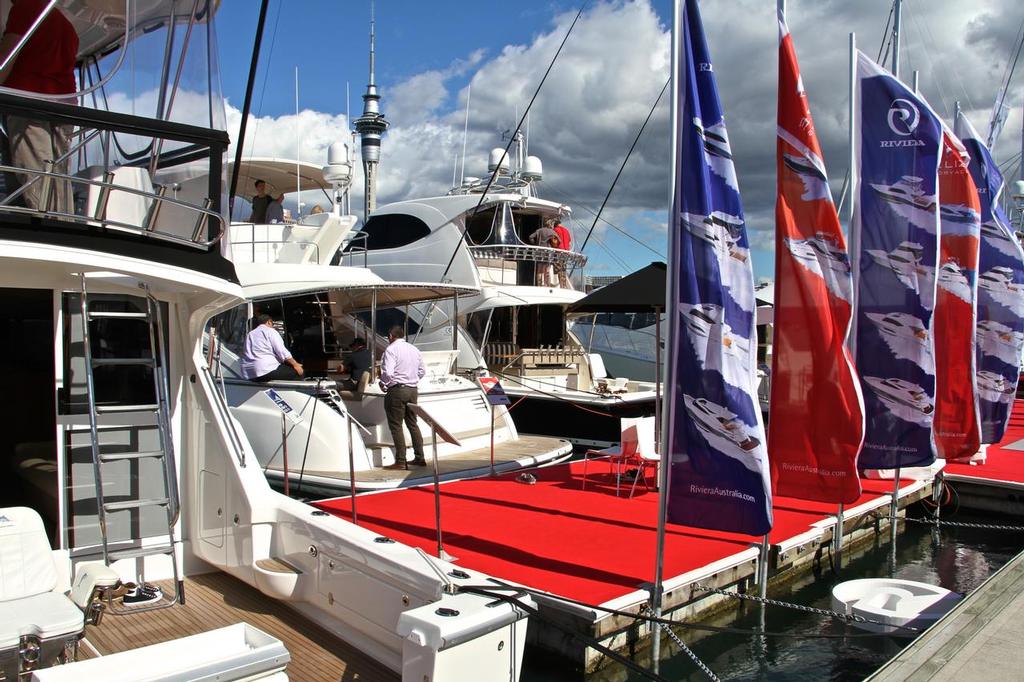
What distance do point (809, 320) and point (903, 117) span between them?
2524mm

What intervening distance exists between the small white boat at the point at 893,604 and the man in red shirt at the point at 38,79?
19.1ft

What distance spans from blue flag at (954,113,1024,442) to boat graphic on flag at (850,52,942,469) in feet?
11.1

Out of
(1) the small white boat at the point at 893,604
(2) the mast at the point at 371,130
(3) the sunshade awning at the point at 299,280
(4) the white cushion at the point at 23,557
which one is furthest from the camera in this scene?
(2) the mast at the point at 371,130

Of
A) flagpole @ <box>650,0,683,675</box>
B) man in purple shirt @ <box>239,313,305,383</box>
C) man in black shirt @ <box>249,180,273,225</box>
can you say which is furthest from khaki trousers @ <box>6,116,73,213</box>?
man in black shirt @ <box>249,180,273,225</box>

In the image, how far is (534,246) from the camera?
1920 centimetres

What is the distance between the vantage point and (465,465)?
10320 millimetres

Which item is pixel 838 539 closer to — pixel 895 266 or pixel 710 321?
pixel 895 266

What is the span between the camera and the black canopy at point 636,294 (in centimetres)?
881

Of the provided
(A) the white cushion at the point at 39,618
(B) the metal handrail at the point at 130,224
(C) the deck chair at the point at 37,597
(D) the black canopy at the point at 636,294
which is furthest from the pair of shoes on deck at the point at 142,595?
(D) the black canopy at the point at 636,294

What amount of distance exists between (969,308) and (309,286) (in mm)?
7856

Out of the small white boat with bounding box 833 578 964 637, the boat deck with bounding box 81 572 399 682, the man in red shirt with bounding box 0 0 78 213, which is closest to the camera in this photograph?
the man in red shirt with bounding box 0 0 78 213

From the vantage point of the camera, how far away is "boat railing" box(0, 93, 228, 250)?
12.3 ft

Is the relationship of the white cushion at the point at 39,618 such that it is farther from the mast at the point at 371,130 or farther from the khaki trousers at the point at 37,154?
the mast at the point at 371,130

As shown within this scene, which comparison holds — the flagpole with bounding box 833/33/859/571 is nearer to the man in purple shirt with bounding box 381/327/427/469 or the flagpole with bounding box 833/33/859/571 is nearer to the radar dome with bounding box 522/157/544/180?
the man in purple shirt with bounding box 381/327/427/469
